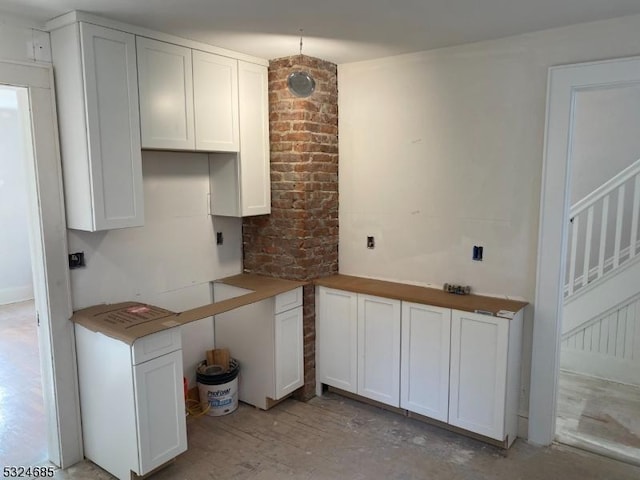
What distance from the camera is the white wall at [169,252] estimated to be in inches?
119

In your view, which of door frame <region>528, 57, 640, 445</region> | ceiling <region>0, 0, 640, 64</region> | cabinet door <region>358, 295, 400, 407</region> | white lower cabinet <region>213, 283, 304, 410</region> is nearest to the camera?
ceiling <region>0, 0, 640, 64</region>

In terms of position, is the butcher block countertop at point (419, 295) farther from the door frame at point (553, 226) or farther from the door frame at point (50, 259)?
the door frame at point (50, 259)

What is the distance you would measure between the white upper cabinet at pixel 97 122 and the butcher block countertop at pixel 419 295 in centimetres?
161

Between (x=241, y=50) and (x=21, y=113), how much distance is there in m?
1.44

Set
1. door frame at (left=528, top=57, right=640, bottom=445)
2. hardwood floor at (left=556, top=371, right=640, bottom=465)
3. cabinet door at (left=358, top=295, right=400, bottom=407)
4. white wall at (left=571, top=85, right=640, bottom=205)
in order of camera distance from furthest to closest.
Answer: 1. white wall at (left=571, top=85, right=640, bottom=205)
2. cabinet door at (left=358, top=295, right=400, bottom=407)
3. hardwood floor at (left=556, top=371, right=640, bottom=465)
4. door frame at (left=528, top=57, right=640, bottom=445)

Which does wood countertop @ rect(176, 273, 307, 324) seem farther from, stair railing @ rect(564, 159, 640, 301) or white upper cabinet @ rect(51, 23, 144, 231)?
stair railing @ rect(564, 159, 640, 301)

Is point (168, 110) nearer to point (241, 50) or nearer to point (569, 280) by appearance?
point (241, 50)

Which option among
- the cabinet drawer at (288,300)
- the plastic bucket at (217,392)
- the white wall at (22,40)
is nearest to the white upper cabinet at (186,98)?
the white wall at (22,40)

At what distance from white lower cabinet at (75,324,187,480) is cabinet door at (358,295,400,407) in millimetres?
1369

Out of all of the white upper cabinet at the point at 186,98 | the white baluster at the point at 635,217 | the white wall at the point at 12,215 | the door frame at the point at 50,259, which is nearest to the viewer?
the door frame at the point at 50,259

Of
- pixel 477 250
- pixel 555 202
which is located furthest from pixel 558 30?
pixel 477 250

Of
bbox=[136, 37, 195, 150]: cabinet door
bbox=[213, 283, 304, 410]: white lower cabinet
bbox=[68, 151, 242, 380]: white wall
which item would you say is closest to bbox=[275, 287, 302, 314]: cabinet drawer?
bbox=[213, 283, 304, 410]: white lower cabinet

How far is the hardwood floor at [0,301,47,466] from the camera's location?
3070 mm

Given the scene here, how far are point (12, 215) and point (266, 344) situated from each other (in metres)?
4.98
